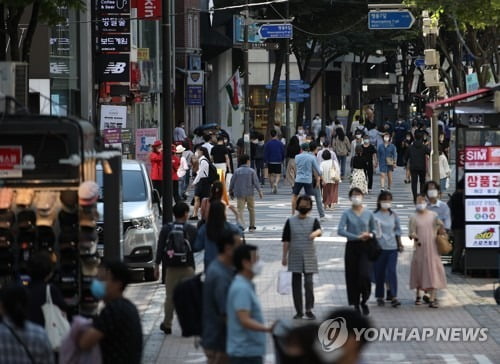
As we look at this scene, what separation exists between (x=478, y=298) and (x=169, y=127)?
6.39 meters

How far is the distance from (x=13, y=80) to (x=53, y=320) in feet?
16.9

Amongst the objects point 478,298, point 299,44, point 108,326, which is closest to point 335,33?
point 299,44

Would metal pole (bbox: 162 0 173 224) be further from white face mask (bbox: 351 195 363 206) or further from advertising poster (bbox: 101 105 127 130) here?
white face mask (bbox: 351 195 363 206)

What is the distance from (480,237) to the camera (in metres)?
20.7

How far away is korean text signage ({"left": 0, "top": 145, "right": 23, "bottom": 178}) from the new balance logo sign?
23.3m

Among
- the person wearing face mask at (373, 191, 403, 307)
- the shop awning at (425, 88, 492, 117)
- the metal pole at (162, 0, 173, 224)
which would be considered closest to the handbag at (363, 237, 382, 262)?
the person wearing face mask at (373, 191, 403, 307)

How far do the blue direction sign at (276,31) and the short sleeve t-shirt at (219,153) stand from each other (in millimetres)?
12961

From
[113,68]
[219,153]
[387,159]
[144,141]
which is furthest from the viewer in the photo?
[387,159]

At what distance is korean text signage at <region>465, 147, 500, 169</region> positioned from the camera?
810 inches

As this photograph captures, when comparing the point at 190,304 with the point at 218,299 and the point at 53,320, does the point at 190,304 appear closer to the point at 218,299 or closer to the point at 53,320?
the point at 218,299

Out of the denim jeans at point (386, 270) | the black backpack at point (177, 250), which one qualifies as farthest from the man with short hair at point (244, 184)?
the black backpack at point (177, 250)

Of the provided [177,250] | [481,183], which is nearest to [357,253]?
[177,250]

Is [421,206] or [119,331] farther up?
[421,206]

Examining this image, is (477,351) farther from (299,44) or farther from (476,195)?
(299,44)
